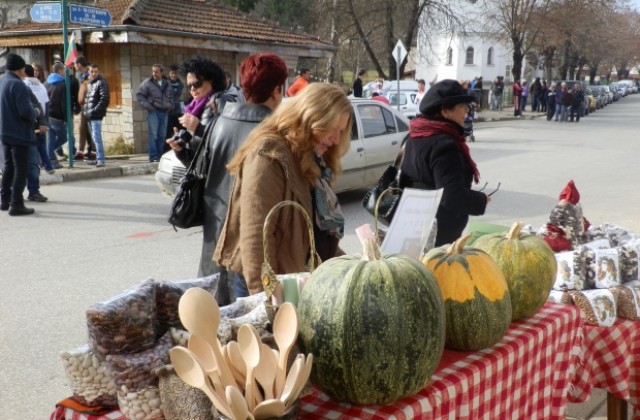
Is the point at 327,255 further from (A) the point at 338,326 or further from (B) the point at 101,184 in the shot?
(B) the point at 101,184

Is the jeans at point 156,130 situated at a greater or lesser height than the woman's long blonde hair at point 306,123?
lesser

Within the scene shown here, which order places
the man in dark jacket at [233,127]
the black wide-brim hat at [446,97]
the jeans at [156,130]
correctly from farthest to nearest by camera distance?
the jeans at [156,130] → the black wide-brim hat at [446,97] → the man in dark jacket at [233,127]

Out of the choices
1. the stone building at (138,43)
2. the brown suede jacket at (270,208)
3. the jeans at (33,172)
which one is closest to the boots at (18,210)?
the jeans at (33,172)

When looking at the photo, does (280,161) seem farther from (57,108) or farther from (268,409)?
(57,108)

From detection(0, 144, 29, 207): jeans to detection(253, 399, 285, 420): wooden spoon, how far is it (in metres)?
8.41

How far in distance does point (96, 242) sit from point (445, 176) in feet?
17.2

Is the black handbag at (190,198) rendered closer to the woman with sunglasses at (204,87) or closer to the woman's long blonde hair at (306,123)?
the woman's long blonde hair at (306,123)

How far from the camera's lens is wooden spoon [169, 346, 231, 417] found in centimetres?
162

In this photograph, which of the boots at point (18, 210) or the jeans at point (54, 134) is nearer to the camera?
the boots at point (18, 210)

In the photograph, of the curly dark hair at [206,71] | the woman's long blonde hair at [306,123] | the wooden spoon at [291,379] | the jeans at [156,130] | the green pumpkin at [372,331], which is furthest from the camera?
the jeans at [156,130]

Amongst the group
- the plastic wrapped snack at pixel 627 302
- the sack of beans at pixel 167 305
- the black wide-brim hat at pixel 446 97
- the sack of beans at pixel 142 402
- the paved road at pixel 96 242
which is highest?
the black wide-brim hat at pixel 446 97

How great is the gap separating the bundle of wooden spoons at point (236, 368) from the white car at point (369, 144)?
7.77 meters

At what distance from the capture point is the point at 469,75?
61.7 metres

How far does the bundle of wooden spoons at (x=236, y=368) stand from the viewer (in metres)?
1.62
